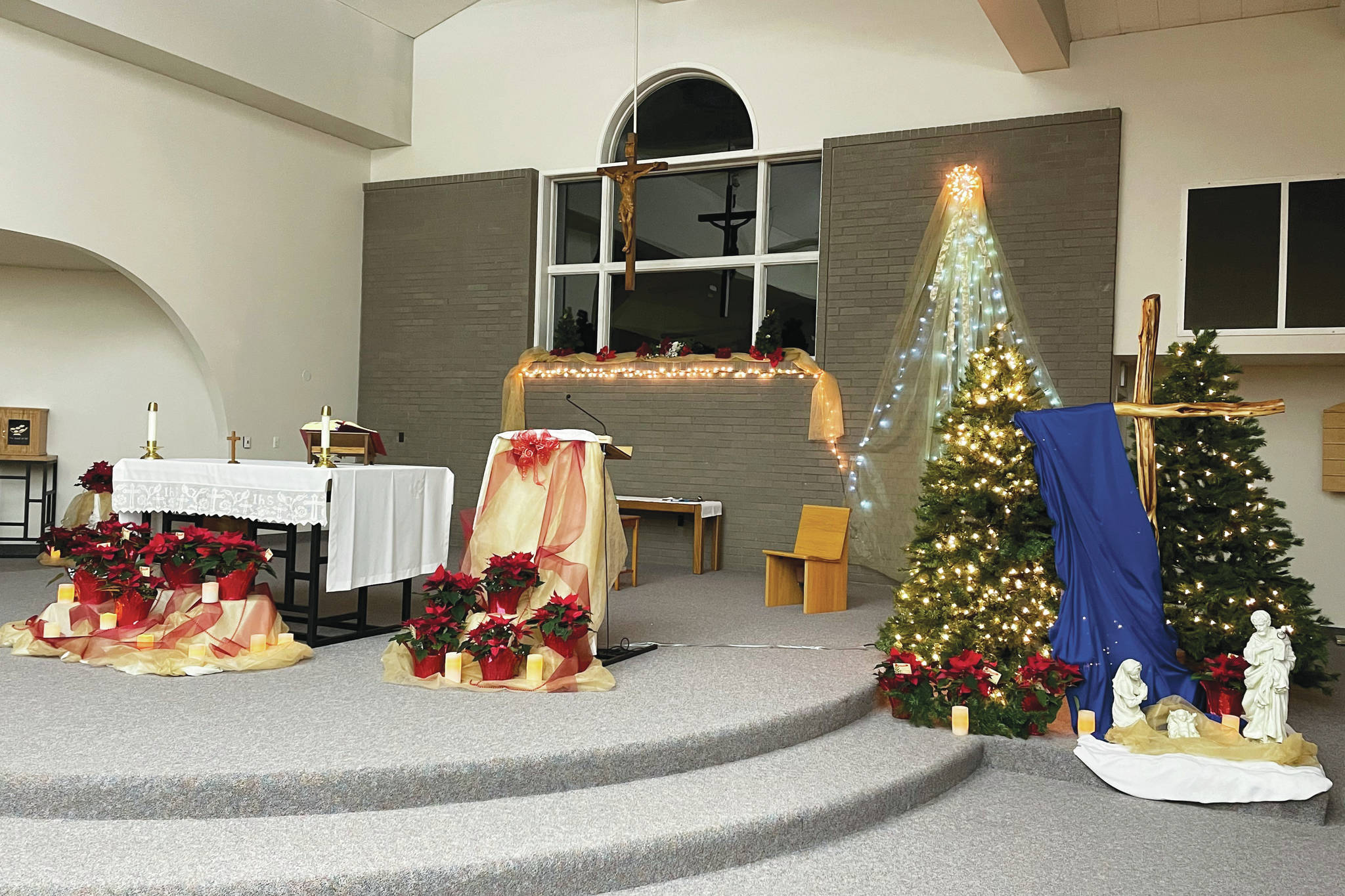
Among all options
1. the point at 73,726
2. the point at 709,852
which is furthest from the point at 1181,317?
the point at 73,726

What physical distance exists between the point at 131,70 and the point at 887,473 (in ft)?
21.2

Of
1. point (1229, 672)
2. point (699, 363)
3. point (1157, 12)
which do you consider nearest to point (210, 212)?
point (699, 363)

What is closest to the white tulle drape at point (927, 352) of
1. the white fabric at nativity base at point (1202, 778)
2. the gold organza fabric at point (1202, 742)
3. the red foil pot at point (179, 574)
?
the gold organza fabric at point (1202, 742)

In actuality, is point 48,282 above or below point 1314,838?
above

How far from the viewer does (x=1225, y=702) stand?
4480 mm

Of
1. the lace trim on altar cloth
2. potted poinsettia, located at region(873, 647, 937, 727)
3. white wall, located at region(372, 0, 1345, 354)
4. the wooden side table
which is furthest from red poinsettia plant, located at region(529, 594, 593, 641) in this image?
the wooden side table

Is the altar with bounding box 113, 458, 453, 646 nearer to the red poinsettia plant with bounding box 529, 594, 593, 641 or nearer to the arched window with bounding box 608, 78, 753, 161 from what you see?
the red poinsettia plant with bounding box 529, 594, 593, 641

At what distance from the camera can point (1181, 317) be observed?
7.46m

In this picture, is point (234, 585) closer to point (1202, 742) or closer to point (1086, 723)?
point (1086, 723)

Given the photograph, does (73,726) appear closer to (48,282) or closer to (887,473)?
(887,473)

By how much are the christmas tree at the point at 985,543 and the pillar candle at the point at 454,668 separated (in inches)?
76.9

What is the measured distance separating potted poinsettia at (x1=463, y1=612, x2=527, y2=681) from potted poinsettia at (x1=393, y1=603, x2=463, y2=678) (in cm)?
10

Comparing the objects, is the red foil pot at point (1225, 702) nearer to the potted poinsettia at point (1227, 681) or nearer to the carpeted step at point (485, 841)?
the potted poinsettia at point (1227, 681)

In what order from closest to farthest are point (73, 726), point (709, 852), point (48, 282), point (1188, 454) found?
1. point (709, 852)
2. point (73, 726)
3. point (1188, 454)
4. point (48, 282)
